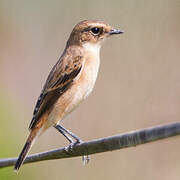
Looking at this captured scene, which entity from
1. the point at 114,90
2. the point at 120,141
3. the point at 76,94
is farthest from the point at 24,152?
the point at 114,90

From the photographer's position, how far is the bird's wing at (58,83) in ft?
16.1

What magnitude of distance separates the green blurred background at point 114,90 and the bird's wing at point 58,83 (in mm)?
1064

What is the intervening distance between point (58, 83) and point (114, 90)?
67.0 inches

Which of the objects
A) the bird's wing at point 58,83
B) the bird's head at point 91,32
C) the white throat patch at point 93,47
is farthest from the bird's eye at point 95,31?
the bird's wing at point 58,83

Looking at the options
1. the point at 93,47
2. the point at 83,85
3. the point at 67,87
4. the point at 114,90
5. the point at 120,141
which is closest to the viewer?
the point at 120,141

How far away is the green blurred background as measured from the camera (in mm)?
6098

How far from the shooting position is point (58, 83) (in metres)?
5.02

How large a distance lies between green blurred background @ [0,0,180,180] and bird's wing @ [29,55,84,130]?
1064 mm

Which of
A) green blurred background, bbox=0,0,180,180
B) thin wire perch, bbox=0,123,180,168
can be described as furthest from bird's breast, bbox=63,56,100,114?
thin wire perch, bbox=0,123,180,168

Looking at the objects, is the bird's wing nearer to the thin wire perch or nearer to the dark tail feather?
the dark tail feather

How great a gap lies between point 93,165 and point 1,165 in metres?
3.37

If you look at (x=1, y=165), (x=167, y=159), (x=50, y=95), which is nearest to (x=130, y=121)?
(x=167, y=159)

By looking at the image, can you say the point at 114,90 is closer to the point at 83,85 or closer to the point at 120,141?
the point at 83,85

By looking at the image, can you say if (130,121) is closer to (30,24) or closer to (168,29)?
(168,29)
